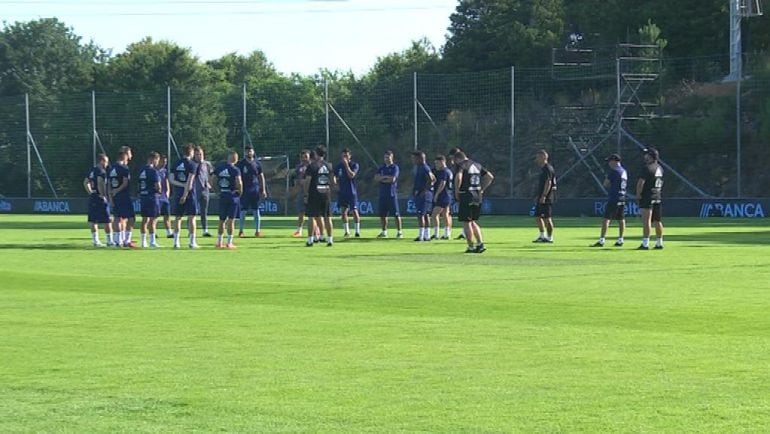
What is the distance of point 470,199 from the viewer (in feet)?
84.0

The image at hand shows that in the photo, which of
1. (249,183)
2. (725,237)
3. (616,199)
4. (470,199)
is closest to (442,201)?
(616,199)

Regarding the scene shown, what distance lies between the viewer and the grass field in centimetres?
895

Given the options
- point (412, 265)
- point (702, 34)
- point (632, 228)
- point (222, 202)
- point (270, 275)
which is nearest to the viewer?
point (270, 275)

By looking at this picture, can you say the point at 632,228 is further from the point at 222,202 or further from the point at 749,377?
the point at 749,377

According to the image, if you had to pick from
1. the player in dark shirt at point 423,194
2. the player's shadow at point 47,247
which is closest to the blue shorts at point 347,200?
the player in dark shirt at point 423,194

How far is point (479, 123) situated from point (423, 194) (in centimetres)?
2358

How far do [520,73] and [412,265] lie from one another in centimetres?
3215

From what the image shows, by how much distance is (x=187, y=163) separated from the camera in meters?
29.5

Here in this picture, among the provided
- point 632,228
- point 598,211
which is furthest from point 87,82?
point 632,228

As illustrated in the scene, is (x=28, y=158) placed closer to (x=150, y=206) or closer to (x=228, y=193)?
(x=150, y=206)

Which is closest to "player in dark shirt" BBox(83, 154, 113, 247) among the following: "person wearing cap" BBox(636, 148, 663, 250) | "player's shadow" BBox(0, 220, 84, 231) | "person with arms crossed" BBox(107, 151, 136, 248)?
"person with arms crossed" BBox(107, 151, 136, 248)

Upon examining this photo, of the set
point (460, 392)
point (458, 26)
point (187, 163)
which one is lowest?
point (460, 392)

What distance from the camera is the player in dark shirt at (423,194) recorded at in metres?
31.3

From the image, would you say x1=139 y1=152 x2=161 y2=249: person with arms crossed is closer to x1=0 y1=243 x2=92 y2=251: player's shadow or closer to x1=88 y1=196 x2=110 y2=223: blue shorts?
x1=88 y1=196 x2=110 y2=223: blue shorts
